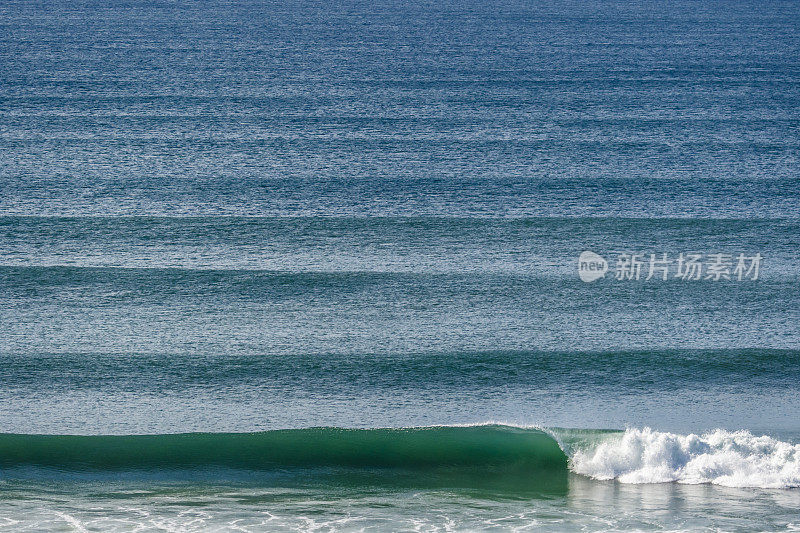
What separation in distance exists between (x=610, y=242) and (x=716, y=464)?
714 cm

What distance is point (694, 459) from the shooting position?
1504 cm

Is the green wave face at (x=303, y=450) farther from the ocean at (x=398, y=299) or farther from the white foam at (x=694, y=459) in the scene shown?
the white foam at (x=694, y=459)

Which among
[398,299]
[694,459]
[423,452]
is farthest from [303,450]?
[694,459]

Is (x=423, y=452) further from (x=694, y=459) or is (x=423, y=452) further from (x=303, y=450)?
(x=694, y=459)

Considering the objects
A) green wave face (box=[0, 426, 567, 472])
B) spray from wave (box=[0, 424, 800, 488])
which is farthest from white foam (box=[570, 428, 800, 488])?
green wave face (box=[0, 426, 567, 472])

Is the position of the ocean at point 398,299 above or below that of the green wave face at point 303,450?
above

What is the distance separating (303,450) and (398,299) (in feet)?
13.8

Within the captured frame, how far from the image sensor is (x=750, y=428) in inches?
617

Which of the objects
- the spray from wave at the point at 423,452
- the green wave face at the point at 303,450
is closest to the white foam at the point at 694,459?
the spray from wave at the point at 423,452

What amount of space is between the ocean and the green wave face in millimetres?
39

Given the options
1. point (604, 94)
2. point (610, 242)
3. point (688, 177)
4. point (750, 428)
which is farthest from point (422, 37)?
point (750, 428)

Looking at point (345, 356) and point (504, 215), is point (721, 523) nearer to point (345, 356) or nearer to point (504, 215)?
point (345, 356)

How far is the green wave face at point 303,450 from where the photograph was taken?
50.7ft

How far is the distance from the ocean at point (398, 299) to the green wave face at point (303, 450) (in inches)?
1.5
